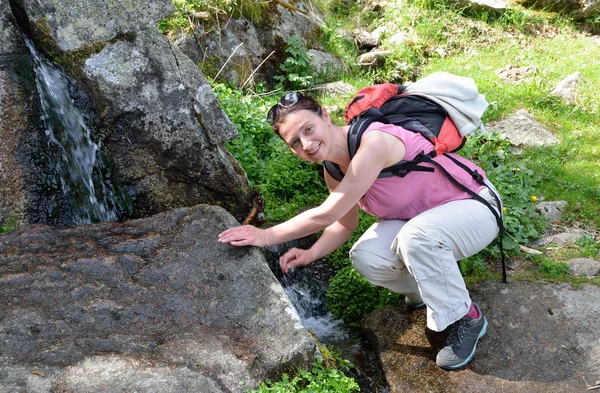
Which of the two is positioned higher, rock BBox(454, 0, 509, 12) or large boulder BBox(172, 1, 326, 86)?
large boulder BBox(172, 1, 326, 86)

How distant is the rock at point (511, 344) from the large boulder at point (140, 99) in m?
1.75

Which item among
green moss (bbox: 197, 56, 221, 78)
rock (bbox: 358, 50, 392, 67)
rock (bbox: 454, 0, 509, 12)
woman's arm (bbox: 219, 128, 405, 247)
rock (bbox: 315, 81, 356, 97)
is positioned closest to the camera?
woman's arm (bbox: 219, 128, 405, 247)

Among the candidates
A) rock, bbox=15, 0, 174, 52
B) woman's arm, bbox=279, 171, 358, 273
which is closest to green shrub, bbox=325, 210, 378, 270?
woman's arm, bbox=279, 171, 358, 273

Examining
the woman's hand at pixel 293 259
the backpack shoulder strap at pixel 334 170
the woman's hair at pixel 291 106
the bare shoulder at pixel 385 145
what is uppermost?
the woman's hair at pixel 291 106

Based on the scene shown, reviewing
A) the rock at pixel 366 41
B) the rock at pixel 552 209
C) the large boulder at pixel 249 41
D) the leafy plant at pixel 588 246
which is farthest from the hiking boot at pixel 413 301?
the rock at pixel 366 41

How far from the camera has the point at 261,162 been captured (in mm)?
5742

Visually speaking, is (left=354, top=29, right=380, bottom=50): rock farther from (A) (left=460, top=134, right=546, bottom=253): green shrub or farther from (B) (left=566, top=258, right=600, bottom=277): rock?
(B) (left=566, top=258, right=600, bottom=277): rock

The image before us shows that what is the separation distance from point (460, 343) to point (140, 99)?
2.76 meters

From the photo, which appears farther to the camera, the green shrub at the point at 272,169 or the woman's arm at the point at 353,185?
the green shrub at the point at 272,169

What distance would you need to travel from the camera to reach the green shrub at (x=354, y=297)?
443cm

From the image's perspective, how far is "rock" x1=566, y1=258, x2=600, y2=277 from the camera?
179 inches

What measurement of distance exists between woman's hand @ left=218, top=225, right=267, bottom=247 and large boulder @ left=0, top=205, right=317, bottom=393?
6 centimetres

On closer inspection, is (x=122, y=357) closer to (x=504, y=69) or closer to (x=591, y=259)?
(x=591, y=259)

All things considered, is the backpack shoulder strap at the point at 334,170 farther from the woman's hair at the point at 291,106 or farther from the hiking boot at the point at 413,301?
the hiking boot at the point at 413,301
